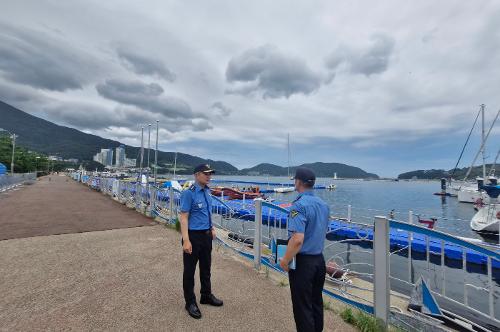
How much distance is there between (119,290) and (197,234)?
1.57 metres

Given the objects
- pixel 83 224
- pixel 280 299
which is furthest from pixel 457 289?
pixel 83 224

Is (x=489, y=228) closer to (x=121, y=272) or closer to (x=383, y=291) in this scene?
(x=383, y=291)

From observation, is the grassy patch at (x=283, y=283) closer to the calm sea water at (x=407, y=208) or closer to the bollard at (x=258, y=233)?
the bollard at (x=258, y=233)

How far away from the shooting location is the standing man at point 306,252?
7.73ft

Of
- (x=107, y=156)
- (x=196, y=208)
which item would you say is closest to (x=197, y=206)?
(x=196, y=208)

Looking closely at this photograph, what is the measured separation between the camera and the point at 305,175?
2.54 metres

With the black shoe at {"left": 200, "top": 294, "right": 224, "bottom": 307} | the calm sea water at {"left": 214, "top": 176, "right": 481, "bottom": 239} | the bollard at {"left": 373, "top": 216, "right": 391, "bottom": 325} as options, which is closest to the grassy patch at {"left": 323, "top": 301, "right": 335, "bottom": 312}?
the bollard at {"left": 373, "top": 216, "right": 391, "bottom": 325}

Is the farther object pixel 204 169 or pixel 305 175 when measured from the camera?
pixel 204 169

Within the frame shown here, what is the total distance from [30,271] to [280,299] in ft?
13.4

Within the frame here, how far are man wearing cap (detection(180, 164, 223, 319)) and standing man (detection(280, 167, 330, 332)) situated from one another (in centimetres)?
124

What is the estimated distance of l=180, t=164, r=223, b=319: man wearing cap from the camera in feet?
10.2

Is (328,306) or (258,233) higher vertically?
(258,233)

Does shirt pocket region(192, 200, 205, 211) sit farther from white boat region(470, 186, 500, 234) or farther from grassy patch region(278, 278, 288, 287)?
white boat region(470, 186, 500, 234)

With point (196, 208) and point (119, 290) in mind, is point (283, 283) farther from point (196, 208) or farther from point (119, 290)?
point (119, 290)
